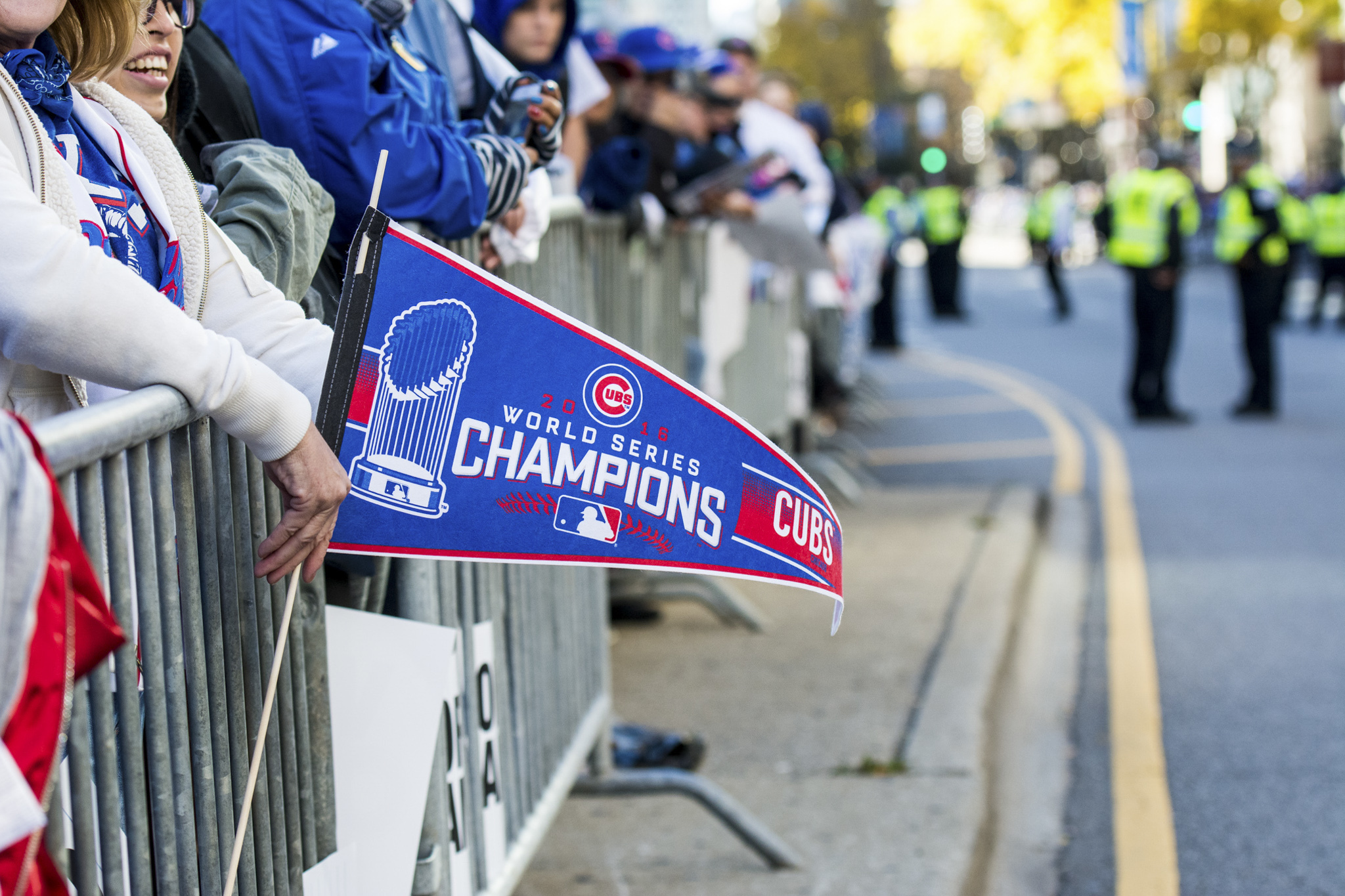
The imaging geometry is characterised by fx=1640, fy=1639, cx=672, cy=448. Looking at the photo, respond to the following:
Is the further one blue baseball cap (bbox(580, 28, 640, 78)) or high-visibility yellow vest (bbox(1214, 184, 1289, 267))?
high-visibility yellow vest (bbox(1214, 184, 1289, 267))

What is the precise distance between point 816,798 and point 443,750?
6.23 feet

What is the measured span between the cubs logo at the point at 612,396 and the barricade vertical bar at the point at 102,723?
734 millimetres

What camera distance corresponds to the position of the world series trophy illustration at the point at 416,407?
6.98 ft

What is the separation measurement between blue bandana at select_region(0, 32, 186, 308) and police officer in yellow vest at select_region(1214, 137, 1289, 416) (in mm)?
11122

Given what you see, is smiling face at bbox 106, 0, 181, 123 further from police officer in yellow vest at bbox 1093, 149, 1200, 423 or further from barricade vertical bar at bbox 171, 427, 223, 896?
police officer in yellow vest at bbox 1093, 149, 1200, 423

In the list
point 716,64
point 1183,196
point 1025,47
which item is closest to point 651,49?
point 716,64

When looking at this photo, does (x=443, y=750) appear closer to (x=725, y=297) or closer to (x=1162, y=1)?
(x=725, y=297)

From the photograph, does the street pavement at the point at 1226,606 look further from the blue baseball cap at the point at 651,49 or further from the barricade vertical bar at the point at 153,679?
the blue baseball cap at the point at 651,49

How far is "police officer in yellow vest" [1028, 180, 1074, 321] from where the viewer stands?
22312 millimetres

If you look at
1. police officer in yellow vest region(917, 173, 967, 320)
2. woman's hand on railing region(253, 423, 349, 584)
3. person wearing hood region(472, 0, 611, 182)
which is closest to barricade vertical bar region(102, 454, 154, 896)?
woman's hand on railing region(253, 423, 349, 584)

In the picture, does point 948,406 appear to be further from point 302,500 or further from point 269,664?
point 302,500

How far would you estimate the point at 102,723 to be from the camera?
1.62m

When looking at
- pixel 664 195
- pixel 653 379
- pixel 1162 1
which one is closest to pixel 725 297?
pixel 664 195

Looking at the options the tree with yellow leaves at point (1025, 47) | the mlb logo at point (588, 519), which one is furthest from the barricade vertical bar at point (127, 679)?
the tree with yellow leaves at point (1025, 47)
